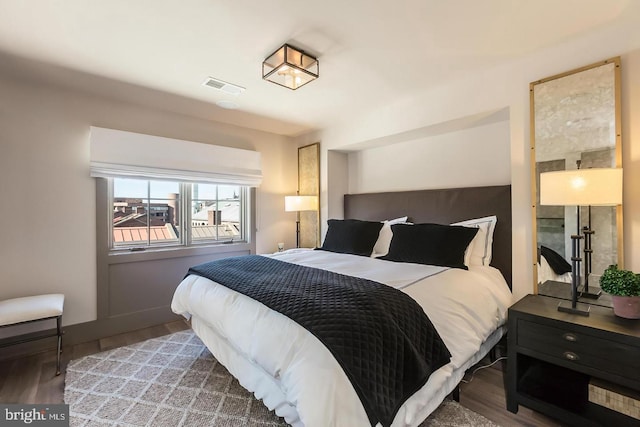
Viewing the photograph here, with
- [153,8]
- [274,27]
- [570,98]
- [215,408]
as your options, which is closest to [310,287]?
[215,408]

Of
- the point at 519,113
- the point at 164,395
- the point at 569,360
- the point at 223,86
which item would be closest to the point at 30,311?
the point at 164,395

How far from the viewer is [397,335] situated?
55.4 inches

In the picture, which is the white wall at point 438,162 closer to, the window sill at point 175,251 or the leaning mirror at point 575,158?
the leaning mirror at point 575,158

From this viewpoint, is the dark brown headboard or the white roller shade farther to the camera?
the white roller shade

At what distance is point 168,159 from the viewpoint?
3.22 meters

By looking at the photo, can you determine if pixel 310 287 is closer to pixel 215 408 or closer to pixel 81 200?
pixel 215 408

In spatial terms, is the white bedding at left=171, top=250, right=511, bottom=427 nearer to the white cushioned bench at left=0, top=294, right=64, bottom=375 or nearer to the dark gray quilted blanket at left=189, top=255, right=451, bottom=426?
the dark gray quilted blanket at left=189, top=255, right=451, bottom=426

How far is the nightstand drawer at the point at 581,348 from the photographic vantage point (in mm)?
1421

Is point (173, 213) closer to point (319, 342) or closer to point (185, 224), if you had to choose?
point (185, 224)

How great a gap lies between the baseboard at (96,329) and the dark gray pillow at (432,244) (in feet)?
8.62

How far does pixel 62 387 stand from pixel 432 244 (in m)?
3.03

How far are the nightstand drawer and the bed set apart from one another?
0.89ft

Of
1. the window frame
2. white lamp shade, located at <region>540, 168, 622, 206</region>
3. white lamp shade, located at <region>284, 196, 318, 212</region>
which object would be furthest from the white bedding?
white lamp shade, located at <region>284, 196, 318, 212</region>

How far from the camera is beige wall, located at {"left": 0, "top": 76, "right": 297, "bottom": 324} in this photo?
250cm
